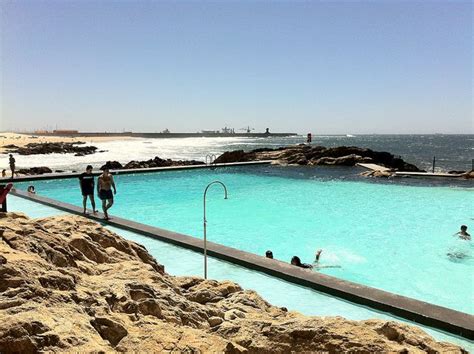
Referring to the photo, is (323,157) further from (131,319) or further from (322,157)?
(131,319)

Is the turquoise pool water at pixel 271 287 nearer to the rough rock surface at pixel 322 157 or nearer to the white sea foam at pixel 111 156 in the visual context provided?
the rough rock surface at pixel 322 157

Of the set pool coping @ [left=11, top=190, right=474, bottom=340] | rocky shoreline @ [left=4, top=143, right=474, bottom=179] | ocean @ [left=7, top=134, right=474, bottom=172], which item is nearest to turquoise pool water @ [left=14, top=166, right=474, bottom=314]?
pool coping @ [left=11, top=190, right=474, bottom=340]

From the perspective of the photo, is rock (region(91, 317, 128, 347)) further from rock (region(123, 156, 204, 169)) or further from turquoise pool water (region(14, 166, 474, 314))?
rock (region(123, 156, 204, 169))

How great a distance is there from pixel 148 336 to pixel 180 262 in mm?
5349

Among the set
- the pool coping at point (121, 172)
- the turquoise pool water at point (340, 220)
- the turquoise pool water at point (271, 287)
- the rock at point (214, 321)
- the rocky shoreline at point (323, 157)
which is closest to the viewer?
the rock at point (214, 321)

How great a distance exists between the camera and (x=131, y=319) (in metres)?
2.71

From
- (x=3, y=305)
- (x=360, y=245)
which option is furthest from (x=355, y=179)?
(x=3, y=305)

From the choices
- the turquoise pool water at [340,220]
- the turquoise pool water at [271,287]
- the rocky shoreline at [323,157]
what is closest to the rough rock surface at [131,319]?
the turquoise pool water at [271,287]

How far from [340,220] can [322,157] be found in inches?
904

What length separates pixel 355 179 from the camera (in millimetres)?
25828

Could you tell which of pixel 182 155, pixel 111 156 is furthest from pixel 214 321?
pixel 182 155

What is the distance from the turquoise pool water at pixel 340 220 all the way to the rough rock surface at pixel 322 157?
10.9m

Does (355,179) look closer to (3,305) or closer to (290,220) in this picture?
(290,220)

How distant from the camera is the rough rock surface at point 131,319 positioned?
2236 millimetres
